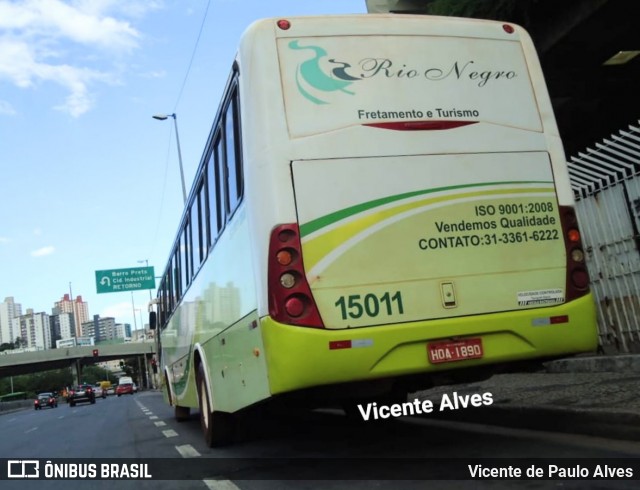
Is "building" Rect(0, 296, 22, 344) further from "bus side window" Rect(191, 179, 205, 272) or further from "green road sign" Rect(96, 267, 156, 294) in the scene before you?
"bus side window" Rect(191, 179, 205, 272)

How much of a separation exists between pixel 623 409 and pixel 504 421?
5.09 ft

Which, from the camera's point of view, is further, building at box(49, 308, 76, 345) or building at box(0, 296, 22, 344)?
building at box(49, 308, 76, 345)

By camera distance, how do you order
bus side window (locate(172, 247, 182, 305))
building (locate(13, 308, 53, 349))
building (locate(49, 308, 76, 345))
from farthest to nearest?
1. building (locate(49, 308, 76, 345))
2. building (locate(13, 308, 53, 349))
3. bus side window (locate(172, 247, 182, 305))

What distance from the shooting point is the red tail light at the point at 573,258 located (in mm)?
5164

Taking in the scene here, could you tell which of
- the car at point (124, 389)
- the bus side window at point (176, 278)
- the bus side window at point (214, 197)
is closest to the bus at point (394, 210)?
the bus side window at point (214, 197)

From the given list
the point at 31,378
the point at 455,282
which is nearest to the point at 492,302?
the point at 455,282

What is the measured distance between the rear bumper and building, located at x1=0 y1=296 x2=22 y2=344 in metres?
194

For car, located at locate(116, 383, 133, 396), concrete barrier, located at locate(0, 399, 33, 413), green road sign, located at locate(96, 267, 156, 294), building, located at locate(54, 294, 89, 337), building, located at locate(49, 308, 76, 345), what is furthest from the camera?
building, located at locate(49, 308, 76, 345)

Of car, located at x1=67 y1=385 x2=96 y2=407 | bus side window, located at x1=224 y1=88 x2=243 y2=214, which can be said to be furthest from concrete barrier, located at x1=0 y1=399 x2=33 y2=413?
bus side window, located at x1=224 y1=88 x2=243 y2=214

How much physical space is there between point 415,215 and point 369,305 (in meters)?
0.80

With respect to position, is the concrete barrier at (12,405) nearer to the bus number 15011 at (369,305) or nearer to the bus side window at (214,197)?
the bus side window at (214,197)

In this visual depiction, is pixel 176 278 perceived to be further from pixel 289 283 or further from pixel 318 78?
pixel 289 283

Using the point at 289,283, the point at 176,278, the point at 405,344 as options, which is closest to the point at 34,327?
the point at 176,278

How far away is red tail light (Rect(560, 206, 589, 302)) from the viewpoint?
Answer: 5.16 meters
